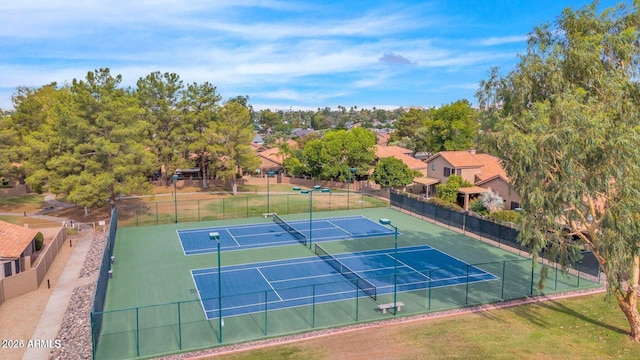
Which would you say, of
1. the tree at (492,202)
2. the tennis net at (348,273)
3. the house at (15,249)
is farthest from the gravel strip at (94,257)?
the tree at (492,202)

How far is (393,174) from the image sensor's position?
5659 cm

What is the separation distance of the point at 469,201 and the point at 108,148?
35.0m

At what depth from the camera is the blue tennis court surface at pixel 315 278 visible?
24.8 meters

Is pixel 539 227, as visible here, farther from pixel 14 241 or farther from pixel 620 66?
pixel 14 241

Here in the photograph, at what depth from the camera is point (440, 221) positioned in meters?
44.0

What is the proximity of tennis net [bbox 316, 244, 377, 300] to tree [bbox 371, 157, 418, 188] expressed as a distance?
23.0 metres

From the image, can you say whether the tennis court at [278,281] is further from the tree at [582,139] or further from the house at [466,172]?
the house at [466,172]

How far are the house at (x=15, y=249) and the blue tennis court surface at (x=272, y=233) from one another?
9.64 metres

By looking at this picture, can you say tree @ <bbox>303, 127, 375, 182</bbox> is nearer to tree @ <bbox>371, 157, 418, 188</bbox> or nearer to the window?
tree @ <bbox>371, 157, 418, 188</bbox>

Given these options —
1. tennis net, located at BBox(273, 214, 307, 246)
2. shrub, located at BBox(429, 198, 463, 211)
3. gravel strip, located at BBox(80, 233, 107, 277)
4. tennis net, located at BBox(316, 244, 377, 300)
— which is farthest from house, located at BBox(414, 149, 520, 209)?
gravel strip, located at BBox(80, 233, 107, 277)

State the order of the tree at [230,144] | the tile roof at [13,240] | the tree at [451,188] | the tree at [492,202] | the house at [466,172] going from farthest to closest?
the tree at [230,144], the tree at [451,188], the house at [466,172], the tree at [492,202], the tile roof at [13,240]

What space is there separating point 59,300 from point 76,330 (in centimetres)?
456

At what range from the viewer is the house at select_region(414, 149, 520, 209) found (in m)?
49.9

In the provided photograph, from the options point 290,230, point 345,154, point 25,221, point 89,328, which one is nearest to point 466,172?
point 345,154
